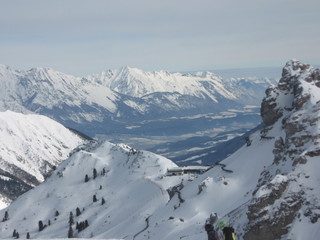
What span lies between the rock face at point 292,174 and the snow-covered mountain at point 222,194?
123 millimetres

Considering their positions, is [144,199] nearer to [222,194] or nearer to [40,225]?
[40,225]

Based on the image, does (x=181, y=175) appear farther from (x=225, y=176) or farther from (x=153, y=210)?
(x=225, y=176)

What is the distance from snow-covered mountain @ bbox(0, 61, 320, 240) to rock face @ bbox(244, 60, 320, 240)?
123 mm

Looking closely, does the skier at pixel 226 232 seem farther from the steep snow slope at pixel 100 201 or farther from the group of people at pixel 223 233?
the steep snow slope at pixel 100 201

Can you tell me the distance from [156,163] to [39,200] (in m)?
48.5

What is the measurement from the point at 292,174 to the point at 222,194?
39601mm

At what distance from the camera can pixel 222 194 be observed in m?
104

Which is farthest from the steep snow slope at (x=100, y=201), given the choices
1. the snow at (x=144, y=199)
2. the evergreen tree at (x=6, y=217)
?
the evergreen tree at (x=6, y=217)

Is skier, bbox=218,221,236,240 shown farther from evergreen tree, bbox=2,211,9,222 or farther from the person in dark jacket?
evergreen tree, bbox=2,211,9,222

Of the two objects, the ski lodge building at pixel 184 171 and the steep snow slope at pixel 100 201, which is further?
the ski lodge building at pixel 184 171

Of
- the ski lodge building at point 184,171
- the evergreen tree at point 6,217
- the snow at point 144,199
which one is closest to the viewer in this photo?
the snow at point 144,199

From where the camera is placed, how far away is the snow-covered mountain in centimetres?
6169

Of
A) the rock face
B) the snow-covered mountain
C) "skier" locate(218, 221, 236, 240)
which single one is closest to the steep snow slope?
the snow-covered mountain

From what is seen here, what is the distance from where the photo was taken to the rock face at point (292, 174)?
6009cm
